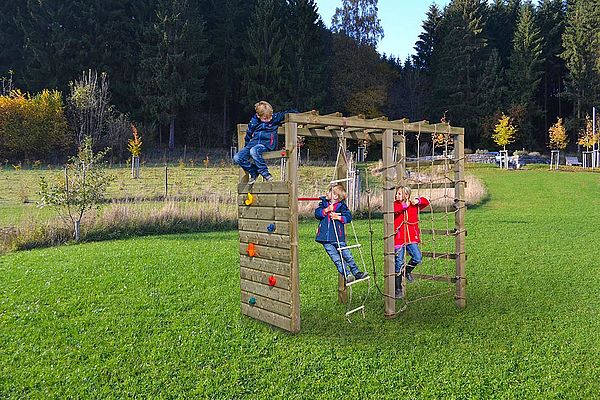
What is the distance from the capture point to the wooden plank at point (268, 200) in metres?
5.07

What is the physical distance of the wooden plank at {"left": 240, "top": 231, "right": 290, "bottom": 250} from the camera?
5078 millimetres

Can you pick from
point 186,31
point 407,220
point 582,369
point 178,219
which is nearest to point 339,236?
point 407,220

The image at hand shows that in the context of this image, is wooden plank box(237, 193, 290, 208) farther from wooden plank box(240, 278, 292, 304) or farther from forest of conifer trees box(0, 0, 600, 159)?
forest of conifer trees box(0, 0, 600, 159)

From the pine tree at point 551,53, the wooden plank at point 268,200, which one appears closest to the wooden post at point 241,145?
the wooden plank at point 268,200

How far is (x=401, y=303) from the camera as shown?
20.6ft

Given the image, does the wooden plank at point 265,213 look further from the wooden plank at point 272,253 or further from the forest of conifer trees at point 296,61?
the forest of conifer trees at point 296,61

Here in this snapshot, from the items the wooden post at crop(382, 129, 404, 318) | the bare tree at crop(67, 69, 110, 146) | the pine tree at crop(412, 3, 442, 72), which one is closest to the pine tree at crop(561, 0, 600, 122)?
the pine tree at crop(412, 3, 442, 72)

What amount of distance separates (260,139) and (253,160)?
23 cm

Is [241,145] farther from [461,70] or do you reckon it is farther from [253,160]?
[461,70]

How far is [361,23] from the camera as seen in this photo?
43031 millimetres

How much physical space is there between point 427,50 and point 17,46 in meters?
36.0

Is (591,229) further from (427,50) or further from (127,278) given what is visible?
(427,50)

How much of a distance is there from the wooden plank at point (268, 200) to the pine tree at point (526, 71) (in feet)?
137

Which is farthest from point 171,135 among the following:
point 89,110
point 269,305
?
point 269,305
